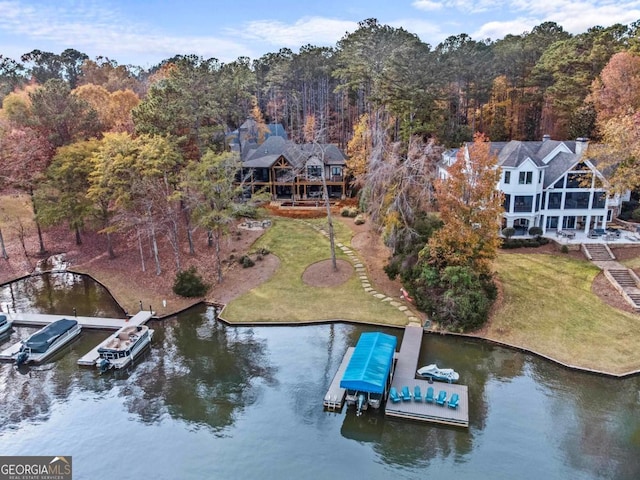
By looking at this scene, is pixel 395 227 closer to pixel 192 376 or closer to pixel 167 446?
pixel 192 376

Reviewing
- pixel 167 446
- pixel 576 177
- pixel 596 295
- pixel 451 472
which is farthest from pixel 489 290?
pixel 167 446

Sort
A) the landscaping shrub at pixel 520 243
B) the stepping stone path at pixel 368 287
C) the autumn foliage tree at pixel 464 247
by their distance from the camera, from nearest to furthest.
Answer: the autumn foliage tree at pixel 464 247 < the stepping stone path at pixel 368 287 < the landscaping shrub at pixel 520 243

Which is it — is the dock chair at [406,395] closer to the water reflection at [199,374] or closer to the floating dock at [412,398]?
the floating dock at [412,398]

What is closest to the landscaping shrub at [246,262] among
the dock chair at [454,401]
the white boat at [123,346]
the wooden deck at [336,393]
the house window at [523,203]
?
the white boat at [123,346]

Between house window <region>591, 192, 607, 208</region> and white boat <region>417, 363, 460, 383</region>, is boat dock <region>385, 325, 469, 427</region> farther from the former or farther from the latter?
house window <region>591, 192, 607, 208</region>

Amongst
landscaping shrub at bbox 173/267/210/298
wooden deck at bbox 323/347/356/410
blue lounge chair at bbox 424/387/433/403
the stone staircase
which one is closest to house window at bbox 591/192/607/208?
the stone staircase

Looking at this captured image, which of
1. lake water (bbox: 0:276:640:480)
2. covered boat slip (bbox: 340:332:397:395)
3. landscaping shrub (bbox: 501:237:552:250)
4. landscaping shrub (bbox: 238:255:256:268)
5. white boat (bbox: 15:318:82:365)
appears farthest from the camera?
landscaping shrub (bbox: 501:237:552:250)
